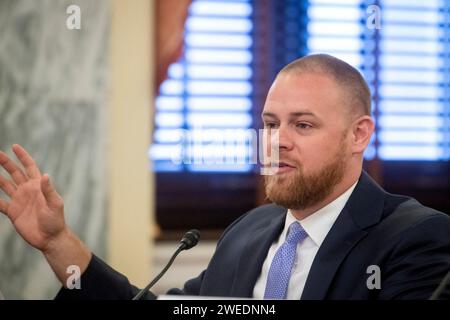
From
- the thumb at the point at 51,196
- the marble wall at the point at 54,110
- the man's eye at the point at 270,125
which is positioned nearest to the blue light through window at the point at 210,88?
the marble wall at the point at 54,110

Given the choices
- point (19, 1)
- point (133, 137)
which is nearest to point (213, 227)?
point (133, 137)

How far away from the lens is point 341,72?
173cm

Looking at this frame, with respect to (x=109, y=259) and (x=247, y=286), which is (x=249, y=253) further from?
(x=109, y=259)

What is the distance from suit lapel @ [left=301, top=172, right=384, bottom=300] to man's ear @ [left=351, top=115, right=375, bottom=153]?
0.45 feet

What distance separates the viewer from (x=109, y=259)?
9.46ft

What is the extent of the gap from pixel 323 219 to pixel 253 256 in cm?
20

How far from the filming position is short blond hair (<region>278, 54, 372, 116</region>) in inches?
66.7

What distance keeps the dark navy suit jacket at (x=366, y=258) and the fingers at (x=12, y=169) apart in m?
0.25

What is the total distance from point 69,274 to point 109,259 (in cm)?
137

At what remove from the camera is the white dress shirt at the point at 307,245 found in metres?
1.58

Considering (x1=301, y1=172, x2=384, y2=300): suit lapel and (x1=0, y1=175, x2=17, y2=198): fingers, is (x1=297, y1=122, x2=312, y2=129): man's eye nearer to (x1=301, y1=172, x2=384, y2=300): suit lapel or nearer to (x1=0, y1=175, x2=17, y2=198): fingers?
(x1=301, y1=172, x2=384, y2=300): suit lapel

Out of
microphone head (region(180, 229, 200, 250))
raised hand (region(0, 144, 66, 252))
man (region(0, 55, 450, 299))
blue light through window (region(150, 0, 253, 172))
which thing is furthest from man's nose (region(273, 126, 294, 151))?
blue light through window (region(150, 0, 253, 172))

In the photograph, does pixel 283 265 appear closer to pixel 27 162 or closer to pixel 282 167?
pixel 282 167
